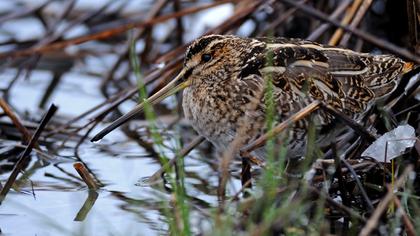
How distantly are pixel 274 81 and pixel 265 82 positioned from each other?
0.67 ft

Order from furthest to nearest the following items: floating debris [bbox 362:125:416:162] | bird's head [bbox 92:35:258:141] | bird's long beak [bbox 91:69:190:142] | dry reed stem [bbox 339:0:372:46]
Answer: dry reed stem [bbox 339:0:372:46], bird's head [bbox 92:35:258:141], bird's long beak [bbox 91:69:190:142], floating debris [bbox 362:125:416:162]

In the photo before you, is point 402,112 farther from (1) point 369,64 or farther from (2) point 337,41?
(2) point 337,41

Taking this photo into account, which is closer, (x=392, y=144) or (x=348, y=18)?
(x=392, y=144)

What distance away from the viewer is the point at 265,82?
3.71m

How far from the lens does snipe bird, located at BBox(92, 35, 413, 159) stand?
3895mm

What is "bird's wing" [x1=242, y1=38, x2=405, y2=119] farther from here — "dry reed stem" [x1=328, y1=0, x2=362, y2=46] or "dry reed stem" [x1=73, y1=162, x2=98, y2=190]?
"dry reed stem" [x1=73, y1=162, x2=98, y2=190]

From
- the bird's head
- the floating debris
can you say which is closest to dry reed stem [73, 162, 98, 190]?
the bird's head

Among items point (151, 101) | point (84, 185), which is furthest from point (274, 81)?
point (84, 185)

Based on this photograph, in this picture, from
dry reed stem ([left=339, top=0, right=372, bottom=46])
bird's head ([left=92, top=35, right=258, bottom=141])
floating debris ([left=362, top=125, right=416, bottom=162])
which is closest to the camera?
floating debris ([left=362, top=125, right=416, bottom=162])

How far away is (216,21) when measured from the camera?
6902mm

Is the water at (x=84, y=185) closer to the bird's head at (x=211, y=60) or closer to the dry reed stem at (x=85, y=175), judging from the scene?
the dry reed stem at (x=85, y=175)

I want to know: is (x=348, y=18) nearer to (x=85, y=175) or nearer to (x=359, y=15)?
(x=359, y=15)

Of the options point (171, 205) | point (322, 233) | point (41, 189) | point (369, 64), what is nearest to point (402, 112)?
point (369, 64)

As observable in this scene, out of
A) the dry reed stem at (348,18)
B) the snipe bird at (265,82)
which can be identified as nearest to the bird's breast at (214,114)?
the snipe bird at (265,82)
